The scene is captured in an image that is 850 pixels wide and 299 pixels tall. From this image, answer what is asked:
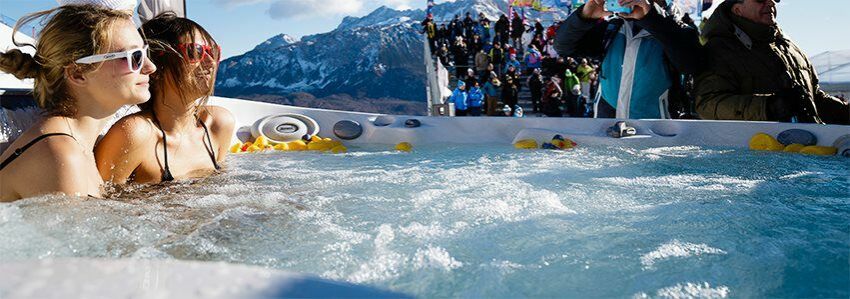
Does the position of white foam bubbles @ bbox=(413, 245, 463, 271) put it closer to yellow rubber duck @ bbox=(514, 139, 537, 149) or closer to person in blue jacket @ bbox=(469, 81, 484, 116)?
yellow rubber duck @ bbox=(514, 139, 537, 149)

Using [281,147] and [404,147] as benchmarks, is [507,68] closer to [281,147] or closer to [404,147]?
[404,147]

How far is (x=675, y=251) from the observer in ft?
5.02

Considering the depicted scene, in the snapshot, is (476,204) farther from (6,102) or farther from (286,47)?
(286,47)

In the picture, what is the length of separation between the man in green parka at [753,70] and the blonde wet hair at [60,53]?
3529mm

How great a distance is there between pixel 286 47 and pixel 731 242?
143 m

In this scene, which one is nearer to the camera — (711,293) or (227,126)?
(711,293)

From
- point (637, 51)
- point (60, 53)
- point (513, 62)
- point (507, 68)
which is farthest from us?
point (513, 62)

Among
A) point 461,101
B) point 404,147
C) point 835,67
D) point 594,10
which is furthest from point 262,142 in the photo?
point 835,67

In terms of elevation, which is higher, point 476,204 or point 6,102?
point 6,102

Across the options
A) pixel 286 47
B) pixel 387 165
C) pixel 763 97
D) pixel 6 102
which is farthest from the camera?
pixel 286 47

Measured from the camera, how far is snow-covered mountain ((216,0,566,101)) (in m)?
104

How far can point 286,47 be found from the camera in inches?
5492

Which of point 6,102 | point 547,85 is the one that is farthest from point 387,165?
point 547,85

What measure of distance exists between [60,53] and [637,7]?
9.83 ft
